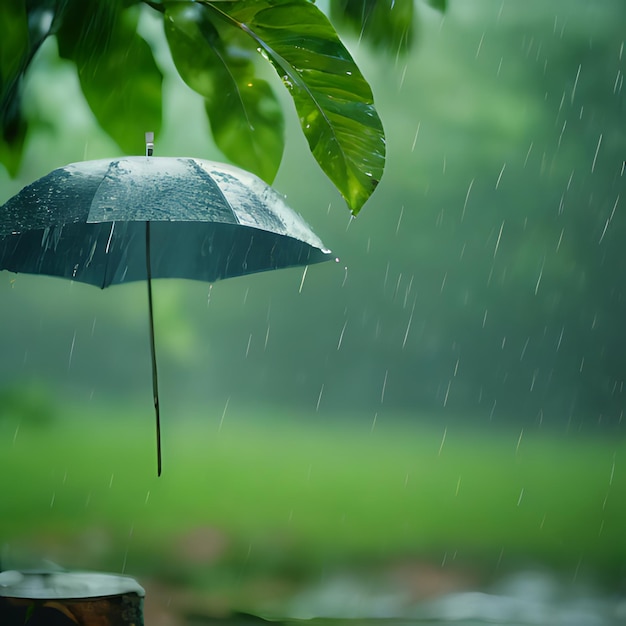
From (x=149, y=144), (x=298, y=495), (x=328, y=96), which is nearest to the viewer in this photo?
(x=149, y=144)

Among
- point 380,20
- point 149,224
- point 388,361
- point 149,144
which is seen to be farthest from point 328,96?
point 388,361

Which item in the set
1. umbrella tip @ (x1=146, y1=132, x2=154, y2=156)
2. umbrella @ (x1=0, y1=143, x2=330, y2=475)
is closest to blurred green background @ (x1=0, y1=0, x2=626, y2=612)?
umbrella @ (x1=0, y1=143, x2=330, y2=475)

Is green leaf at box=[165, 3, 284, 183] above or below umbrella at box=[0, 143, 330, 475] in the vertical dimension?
above

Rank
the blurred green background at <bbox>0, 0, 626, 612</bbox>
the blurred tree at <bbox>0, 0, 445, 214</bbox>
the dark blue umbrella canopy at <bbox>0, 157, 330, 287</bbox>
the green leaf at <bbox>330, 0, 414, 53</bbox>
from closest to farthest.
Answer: the dark blue umbrella canopy at <bbox>0, 157, 330, 287</bbox>, the blurred tree at <bbox>0, 0, 445, 214</bbox>, the green leaf at <bbox>330, 0, 414, 53</bbox>, the blurred green background at <bbox>0, 0, 626, 612</bbox>

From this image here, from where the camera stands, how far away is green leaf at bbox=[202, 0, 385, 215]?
6.37 ft

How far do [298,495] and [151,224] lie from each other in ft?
3.46

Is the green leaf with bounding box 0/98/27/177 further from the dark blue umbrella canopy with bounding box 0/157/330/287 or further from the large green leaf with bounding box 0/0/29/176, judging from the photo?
the dark blue umbrella canopy with bounding box 0/157/330/287

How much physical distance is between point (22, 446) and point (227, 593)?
82 centimetres

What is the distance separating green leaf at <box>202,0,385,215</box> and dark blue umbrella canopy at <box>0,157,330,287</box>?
23cm

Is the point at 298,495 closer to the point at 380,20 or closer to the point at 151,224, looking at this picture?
the point at 151,224

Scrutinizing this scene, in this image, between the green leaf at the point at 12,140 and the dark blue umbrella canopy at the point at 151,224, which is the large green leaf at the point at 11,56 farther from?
the dark blue umbrella canopy at the point at 151,224

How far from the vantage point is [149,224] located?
6.95 feet

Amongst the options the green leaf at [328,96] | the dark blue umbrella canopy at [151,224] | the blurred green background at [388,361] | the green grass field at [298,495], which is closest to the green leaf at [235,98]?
the green leaf at [328,96]

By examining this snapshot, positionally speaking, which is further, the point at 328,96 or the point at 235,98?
the point at 235,98
